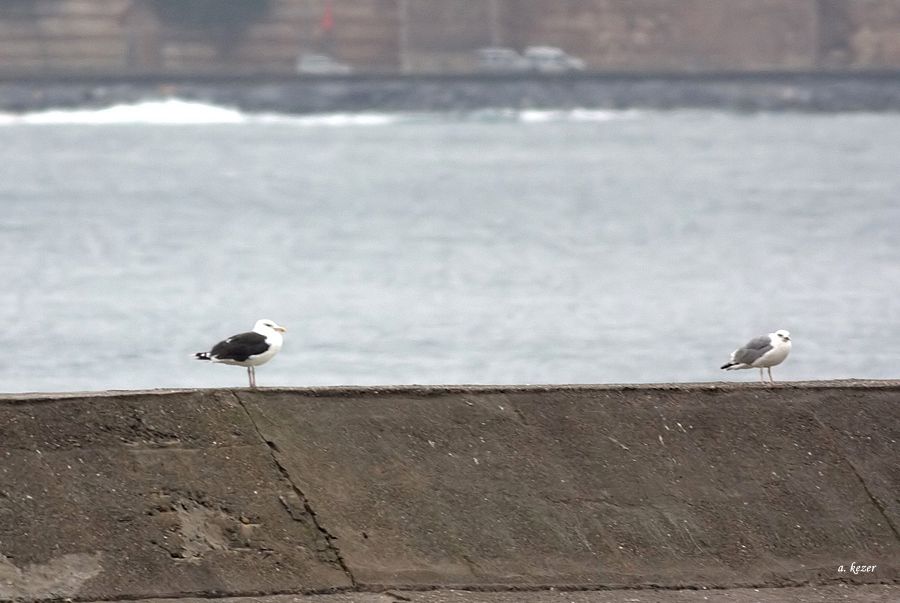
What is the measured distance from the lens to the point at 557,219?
5394 centimetres

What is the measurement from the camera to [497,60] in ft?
296

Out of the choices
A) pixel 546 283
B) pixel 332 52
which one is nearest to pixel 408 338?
pixel 546 283

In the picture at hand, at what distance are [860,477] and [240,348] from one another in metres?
2.55

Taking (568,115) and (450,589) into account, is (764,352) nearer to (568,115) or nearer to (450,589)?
(450,589)

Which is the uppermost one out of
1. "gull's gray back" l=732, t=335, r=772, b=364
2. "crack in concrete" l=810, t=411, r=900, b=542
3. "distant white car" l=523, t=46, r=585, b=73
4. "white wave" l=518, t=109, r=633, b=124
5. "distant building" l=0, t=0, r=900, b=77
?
"crack in concrete" l=810, t=411, r=900, b=542

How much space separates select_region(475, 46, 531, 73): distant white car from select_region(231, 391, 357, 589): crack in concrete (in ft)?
278

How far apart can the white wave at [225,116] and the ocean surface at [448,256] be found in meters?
0.67

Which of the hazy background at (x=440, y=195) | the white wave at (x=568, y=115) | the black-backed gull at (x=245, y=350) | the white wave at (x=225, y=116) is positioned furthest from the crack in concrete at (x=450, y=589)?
the white wave at (x=568, y=115)

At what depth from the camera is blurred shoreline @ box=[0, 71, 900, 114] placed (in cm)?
9125

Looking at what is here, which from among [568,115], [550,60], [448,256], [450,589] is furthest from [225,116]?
[450,589]

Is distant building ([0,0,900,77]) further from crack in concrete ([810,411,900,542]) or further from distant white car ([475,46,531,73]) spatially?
crack in concrete ([810,411,900,542])

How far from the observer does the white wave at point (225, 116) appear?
97438mm

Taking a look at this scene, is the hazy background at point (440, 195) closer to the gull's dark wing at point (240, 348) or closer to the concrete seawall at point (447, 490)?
the gull's dark wing at point (240, 348)

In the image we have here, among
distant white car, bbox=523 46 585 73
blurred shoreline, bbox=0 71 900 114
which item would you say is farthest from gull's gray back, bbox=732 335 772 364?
distant white car, bbox=523 46 585 73
